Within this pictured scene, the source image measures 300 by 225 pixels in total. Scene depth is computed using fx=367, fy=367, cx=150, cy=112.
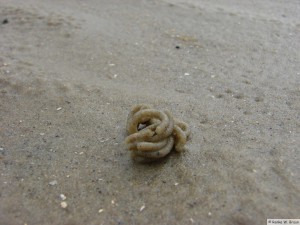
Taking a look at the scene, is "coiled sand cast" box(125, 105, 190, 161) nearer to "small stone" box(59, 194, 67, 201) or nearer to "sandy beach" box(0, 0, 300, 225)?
"sandy beach" box(0, 0, 300, 225)

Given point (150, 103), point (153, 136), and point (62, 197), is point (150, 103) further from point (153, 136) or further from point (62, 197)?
point (62, 197)

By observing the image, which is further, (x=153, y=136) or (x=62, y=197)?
(x=153, y=136)

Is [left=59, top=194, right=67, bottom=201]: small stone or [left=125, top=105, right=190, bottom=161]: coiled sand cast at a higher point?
[left=125, top=105, right=190, bottom=161]: coiled sand cast

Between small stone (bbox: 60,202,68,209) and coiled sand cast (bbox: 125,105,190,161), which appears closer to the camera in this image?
small stone (bbox: 60,202,68,209)

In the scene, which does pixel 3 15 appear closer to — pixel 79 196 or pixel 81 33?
pixel 81 33

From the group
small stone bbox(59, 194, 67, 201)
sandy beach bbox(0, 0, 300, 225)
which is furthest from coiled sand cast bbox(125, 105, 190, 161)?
small stone bbox(59, 194, 67, 201)

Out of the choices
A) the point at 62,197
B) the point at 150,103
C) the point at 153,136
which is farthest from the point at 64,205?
the point at 150,103

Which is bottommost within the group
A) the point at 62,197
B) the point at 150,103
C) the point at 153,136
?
the point at 62,197
